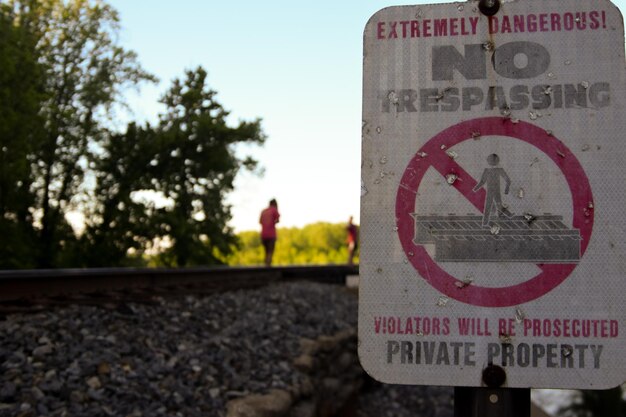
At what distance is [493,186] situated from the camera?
160 centimetres

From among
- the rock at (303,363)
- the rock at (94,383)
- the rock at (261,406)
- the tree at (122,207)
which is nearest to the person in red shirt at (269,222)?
the tree at (122,207)

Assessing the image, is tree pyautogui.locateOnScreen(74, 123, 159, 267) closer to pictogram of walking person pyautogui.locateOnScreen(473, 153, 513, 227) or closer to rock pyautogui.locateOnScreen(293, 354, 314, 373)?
rock pyautogui.locateOnScreen(293, 354, 314, 373)

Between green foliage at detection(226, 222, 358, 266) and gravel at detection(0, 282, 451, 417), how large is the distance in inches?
2852

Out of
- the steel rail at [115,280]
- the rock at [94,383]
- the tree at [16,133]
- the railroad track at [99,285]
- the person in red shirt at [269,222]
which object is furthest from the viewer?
the tree at [16,133]

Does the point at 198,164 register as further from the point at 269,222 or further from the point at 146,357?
the point at 146,357

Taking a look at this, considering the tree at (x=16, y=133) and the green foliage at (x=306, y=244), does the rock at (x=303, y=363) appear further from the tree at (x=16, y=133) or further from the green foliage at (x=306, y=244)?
the green foliage at (x=306, y=244)

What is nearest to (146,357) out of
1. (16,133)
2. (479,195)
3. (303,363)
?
(303,363)

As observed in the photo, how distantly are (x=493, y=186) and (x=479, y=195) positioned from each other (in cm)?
4

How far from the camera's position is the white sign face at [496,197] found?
1.57 metres

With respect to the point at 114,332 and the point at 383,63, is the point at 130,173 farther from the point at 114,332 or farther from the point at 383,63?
the point at 383,63

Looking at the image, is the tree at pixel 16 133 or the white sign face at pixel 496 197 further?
the tree at pixel 16 133

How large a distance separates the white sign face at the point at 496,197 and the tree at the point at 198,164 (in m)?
19.6

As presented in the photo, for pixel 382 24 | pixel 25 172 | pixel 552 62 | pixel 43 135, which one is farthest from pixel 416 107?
pixel 43 135

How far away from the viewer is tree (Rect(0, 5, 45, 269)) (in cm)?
1792
